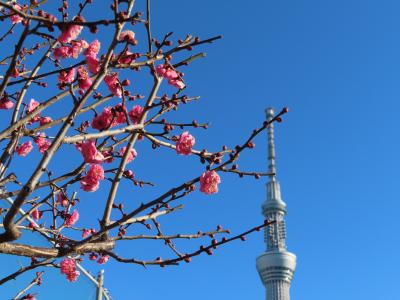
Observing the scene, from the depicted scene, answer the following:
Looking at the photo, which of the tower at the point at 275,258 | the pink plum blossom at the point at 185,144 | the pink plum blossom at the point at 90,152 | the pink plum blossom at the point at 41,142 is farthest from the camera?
the tower at the point at 275,258

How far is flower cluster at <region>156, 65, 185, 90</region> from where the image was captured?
3740 mm

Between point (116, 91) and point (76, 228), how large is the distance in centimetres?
156

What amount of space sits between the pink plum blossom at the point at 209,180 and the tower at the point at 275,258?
91527 millimetres

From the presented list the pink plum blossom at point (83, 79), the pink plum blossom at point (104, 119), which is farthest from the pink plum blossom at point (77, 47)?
the pink plum blossom at point (104, 119)

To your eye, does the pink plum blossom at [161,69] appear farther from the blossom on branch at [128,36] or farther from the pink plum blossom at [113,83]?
the blossom on branch at [128,36]

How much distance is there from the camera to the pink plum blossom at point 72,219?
4742mm

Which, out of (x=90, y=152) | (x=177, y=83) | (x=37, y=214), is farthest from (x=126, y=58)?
(x=37, y=214)

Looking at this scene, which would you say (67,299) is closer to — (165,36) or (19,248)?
(19,248)

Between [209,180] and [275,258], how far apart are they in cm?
9864

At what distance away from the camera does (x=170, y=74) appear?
12.3 ft

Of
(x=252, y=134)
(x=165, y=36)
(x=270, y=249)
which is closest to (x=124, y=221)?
(x=252, y=134)

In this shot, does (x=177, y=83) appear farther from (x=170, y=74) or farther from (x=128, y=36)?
(x=128, y=36)

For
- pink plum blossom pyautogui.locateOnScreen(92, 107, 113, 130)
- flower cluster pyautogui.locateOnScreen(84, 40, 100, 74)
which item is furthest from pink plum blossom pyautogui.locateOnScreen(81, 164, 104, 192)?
flower cluster pyautogui.locateOnScreen(84, 40, 100, 74)

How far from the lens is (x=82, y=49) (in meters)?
4.02
